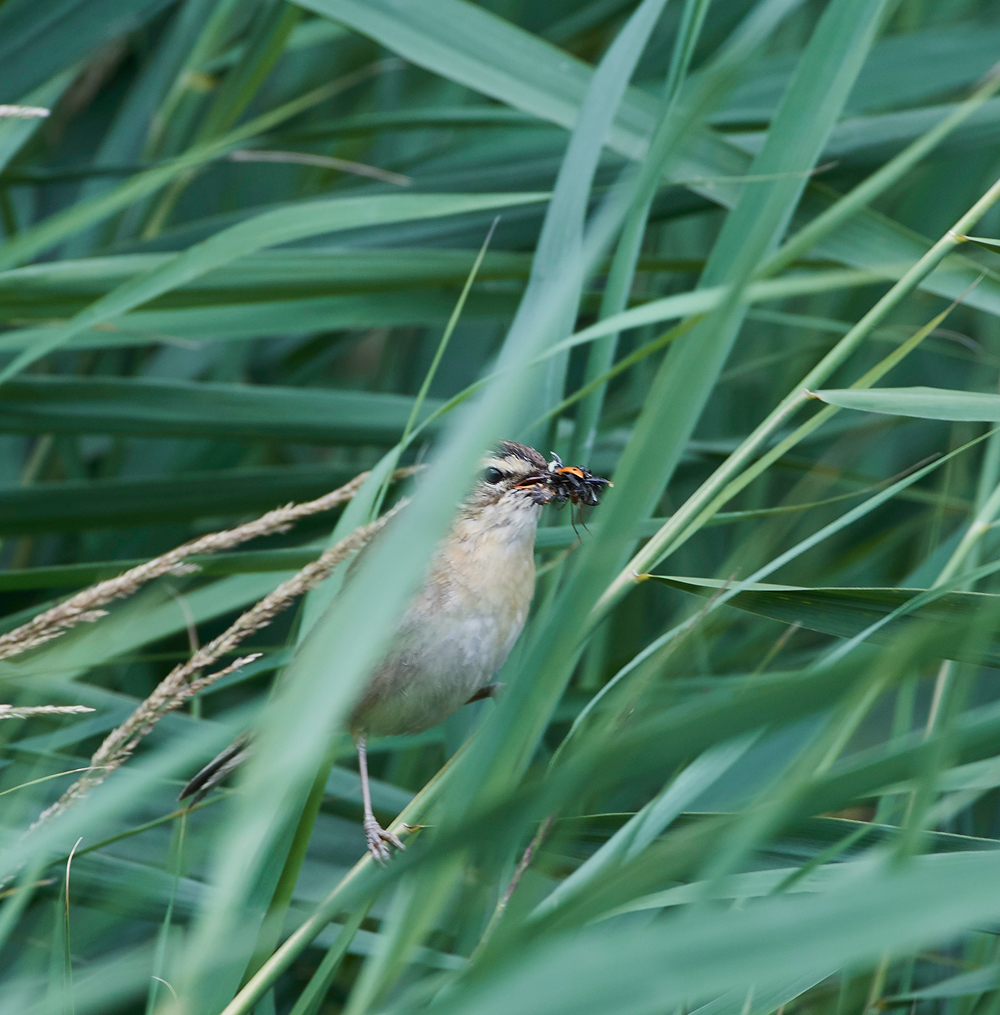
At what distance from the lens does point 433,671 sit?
4.35 feet

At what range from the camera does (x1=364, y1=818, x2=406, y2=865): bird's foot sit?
115 cm

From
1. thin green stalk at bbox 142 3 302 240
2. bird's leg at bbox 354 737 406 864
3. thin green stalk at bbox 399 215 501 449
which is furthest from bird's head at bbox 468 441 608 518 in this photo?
thin green stalk at bbox 142 3 302 240

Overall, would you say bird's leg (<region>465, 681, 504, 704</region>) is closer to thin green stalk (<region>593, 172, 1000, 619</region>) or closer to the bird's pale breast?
the bird's pale breast

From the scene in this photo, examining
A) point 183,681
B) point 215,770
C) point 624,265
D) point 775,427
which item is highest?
point 624,265

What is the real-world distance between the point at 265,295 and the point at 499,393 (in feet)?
3.02

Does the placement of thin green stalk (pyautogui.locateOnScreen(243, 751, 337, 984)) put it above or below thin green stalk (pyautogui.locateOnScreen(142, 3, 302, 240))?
below

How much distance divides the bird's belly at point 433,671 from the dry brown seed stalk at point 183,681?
0.44 meters

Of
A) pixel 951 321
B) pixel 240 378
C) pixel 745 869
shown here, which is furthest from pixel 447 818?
pixel 951 321

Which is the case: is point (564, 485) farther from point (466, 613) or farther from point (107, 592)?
point (107, 592)

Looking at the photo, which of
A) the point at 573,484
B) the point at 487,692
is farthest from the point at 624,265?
the point at 487,692

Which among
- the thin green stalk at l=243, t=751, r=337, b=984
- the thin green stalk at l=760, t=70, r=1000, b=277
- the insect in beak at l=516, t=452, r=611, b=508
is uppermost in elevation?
the thin green stalk at l=760, t=70, r=1000, b=277

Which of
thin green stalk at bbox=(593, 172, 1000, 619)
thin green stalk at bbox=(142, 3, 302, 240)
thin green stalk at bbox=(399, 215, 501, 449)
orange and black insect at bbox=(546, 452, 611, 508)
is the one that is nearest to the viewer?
thin green stalk at bbox=(593, 172, 1000, 619)

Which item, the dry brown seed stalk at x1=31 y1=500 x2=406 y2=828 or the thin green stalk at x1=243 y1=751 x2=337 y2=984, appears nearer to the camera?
the dry brown seed stalk at x1=31 y1=500 x2=406 y2=828

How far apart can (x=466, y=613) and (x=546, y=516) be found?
57 centimetres
